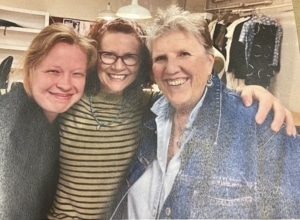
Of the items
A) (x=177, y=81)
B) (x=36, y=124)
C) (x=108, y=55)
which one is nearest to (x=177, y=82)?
(x=177, y=81)

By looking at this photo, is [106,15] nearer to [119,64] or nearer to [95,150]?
[119,64]

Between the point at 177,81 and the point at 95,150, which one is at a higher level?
the point at 177,81

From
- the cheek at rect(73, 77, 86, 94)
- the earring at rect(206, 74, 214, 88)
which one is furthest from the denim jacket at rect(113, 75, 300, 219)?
the cheek at rect(73, 77, 86, 94)

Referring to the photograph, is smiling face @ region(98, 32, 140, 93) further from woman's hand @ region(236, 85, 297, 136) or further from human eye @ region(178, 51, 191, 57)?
woman's hand @ region(236, 85, 297, 136)

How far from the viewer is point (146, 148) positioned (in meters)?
0.58

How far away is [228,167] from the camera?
0.57m

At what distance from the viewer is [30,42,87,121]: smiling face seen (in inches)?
21.5

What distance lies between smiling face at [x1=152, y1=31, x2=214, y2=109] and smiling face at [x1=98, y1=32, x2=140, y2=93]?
33 mm

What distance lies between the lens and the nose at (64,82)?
0.55m

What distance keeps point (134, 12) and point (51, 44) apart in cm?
14

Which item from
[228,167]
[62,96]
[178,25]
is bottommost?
[228,167]

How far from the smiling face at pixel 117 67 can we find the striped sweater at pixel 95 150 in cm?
2

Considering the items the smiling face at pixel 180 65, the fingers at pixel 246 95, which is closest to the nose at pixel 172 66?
the smiling face at pixel 180 65

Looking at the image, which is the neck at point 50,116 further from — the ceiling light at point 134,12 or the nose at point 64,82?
the ceiling light at point 134,12
